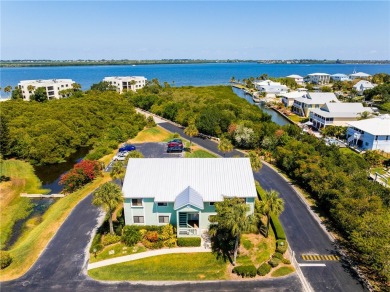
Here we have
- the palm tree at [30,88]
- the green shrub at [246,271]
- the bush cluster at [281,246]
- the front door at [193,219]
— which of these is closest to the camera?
the green shrub at [246,271]

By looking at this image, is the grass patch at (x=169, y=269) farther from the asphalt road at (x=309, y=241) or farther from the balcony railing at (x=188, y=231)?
the asphalt road at (x=309, y=241)

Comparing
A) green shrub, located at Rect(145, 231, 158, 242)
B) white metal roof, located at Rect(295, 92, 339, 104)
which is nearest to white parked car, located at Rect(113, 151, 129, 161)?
green shrub, located at Rect(145, 231, 158, 242)

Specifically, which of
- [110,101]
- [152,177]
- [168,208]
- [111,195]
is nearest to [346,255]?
[168,208]

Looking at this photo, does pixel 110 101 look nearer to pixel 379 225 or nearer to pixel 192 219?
pixel 192 219

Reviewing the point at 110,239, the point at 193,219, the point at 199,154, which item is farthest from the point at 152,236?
the point at 199,154

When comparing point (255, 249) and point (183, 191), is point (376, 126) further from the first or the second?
point (183, 191)

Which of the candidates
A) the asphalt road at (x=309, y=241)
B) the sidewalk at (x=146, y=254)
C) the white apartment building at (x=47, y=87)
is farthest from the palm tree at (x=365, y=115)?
the white apartment building at (x=47, y=87)
